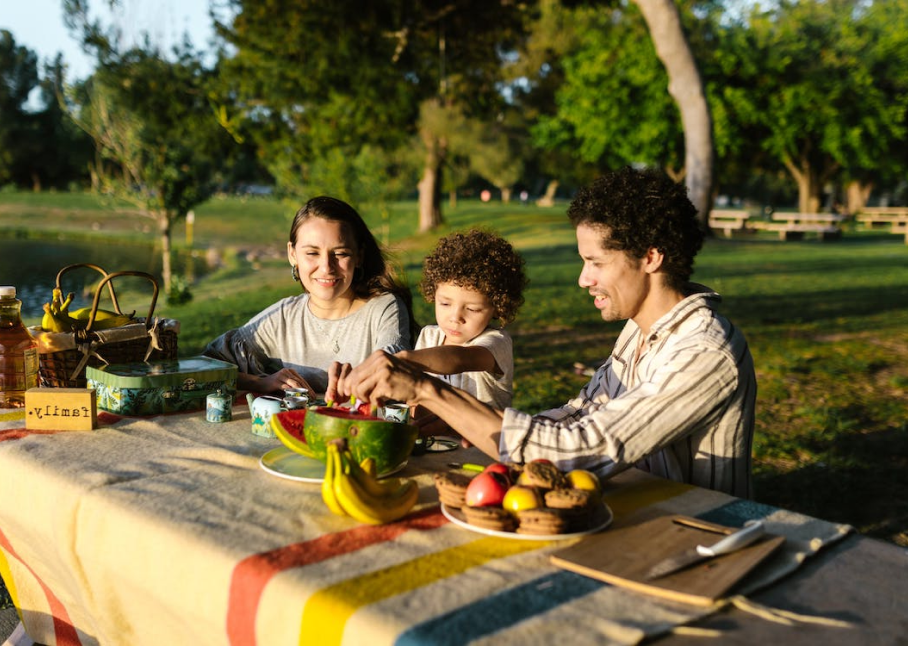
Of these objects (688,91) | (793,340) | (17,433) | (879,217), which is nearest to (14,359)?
(17,433)

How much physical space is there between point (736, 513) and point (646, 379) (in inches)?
20.8

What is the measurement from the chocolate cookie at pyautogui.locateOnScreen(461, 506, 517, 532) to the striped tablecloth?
0.09 feet

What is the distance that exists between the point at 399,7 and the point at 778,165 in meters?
38.3

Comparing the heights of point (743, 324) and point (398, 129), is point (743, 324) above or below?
below

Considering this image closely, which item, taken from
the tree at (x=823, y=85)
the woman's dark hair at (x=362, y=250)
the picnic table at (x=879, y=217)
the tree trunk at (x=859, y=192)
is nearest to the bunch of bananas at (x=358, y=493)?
the woman's dark hair at (x=362, y=250)

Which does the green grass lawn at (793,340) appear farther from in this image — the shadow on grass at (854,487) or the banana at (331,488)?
the banana at (331,488)

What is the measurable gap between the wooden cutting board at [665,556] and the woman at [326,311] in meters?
2.01

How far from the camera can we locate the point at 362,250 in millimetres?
3873

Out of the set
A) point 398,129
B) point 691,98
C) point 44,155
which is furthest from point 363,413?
point 44,155

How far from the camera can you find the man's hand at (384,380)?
2287 millimetres

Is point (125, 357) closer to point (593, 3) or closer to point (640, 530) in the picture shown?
point (640, 530)

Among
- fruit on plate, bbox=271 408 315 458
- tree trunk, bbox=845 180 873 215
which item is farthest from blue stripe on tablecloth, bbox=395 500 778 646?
tree trunk, bbox=845 180 873 215

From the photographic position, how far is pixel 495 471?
6.41 ft

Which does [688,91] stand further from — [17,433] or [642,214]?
[17,433]
